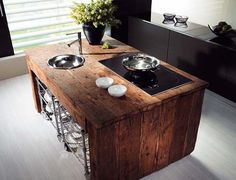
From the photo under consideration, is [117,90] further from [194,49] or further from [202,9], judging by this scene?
[202,9]

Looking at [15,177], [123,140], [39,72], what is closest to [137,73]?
[123,140]

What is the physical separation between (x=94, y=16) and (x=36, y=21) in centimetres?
158

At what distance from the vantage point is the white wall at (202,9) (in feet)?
10.1

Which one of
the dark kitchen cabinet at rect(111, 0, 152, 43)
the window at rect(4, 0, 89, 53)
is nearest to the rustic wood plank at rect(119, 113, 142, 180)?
the dark kitchen cabinet at rect(111, 0, 152, 43)

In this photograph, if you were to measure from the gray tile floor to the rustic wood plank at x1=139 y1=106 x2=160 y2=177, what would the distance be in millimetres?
114

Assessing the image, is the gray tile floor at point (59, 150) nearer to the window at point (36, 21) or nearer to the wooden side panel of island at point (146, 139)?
the wooden side panel of island at point (146, 139)

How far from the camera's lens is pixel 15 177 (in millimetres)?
2016

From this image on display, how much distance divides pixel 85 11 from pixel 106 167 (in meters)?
1.50

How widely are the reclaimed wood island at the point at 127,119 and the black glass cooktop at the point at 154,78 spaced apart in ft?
0.17

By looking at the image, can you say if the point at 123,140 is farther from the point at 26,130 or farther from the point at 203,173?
the point at 26,130

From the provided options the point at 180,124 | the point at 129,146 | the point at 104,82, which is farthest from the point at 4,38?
the point at 180,124

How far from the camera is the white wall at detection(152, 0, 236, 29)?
10.1 ft

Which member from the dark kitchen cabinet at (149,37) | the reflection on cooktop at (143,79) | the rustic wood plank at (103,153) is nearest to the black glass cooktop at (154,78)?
the reflection on cooktop at (143,79)

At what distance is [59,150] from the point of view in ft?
7.47
